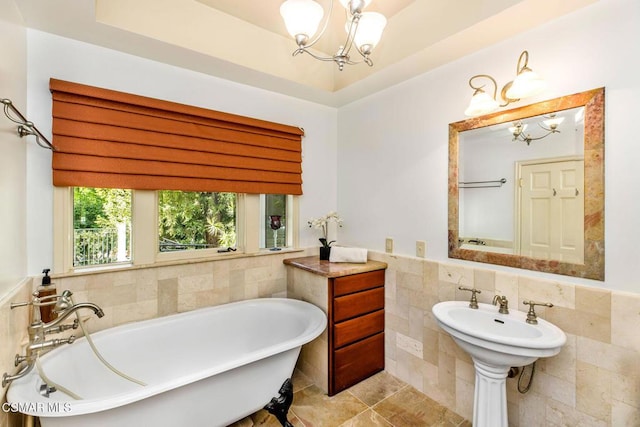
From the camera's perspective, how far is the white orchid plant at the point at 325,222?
276cm

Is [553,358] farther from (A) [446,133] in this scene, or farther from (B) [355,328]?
(A) [446,133]

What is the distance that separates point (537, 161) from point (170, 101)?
97.8 inches

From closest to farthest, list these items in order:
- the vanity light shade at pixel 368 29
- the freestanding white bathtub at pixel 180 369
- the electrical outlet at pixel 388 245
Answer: the freestanding white bathtub at pixel 180 369 < the vanity light shade at pixel 368 29 < the electrical outlet at pixel 388 245

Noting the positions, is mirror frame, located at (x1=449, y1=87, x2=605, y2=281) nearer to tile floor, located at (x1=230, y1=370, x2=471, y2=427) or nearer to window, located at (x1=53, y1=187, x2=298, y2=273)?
tile floor, located at (x1=230, y1=370, x2=471, y2=427)

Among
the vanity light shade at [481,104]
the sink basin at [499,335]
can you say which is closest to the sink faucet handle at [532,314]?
the sink basin at [499,335]

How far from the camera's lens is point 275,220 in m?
2.63

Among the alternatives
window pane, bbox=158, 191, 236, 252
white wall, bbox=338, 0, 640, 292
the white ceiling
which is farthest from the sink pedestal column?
window pane, bbox=158, 191, 236, 252

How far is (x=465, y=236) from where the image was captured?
1973mm

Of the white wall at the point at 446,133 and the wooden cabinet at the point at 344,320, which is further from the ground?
the white wall at the point at 446,133

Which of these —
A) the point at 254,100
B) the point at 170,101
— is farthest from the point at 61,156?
the point at 254,100

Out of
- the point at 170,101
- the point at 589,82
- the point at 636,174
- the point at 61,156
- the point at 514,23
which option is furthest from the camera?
the point at 170,101

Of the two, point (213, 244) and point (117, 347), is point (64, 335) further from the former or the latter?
point (213, 244)

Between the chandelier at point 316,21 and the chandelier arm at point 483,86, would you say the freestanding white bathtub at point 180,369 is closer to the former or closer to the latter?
the chandelier at point 316,21

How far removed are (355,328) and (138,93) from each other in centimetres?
237
